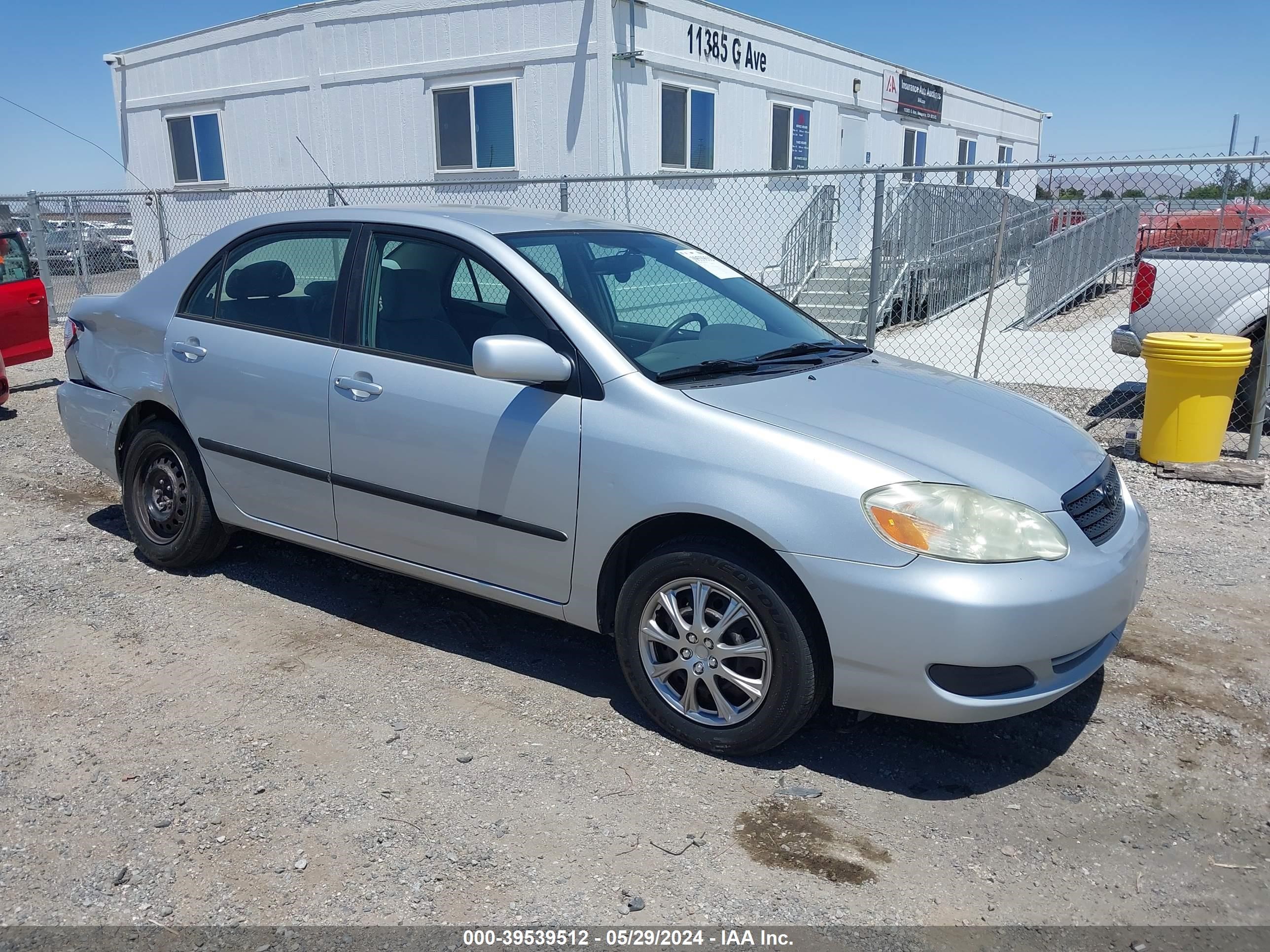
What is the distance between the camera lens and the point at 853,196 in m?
15.9

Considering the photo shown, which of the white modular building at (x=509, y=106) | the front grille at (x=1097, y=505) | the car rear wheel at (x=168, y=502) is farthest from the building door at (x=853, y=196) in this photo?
the front grille at (x=1097, y=505)

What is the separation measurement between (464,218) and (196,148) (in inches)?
532

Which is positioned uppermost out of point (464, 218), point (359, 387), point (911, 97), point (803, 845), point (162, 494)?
point (911, 97)

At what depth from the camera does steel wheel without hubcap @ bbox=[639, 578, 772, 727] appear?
327 centimetres

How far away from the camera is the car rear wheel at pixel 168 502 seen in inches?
188

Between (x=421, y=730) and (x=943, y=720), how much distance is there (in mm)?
1748

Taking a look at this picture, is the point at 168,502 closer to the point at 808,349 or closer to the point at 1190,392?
the point at 808,349

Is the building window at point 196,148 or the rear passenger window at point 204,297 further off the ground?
the building window at point 196,148

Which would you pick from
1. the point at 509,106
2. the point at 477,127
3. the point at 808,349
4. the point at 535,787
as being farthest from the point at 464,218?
the point at 477,127

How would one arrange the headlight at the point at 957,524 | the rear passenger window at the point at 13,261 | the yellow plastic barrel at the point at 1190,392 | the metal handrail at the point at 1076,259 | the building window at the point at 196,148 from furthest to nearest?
1. the building window at the point at 196,148
2. the metal handrail at the point at 1076,259
3. the rear passenger window at the point at 13,261
4. the yellow plastic barrel at the point at 1190,392
5. the headlight at the point at 957,524

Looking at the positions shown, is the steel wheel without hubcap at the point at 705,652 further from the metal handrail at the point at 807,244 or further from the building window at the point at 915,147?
the building window at the point at 915,147

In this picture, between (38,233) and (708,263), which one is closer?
(708,263)

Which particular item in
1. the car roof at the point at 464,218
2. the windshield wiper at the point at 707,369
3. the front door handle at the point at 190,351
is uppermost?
the car roof at the point at 464,218

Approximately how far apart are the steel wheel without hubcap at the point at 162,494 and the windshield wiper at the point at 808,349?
276cm
